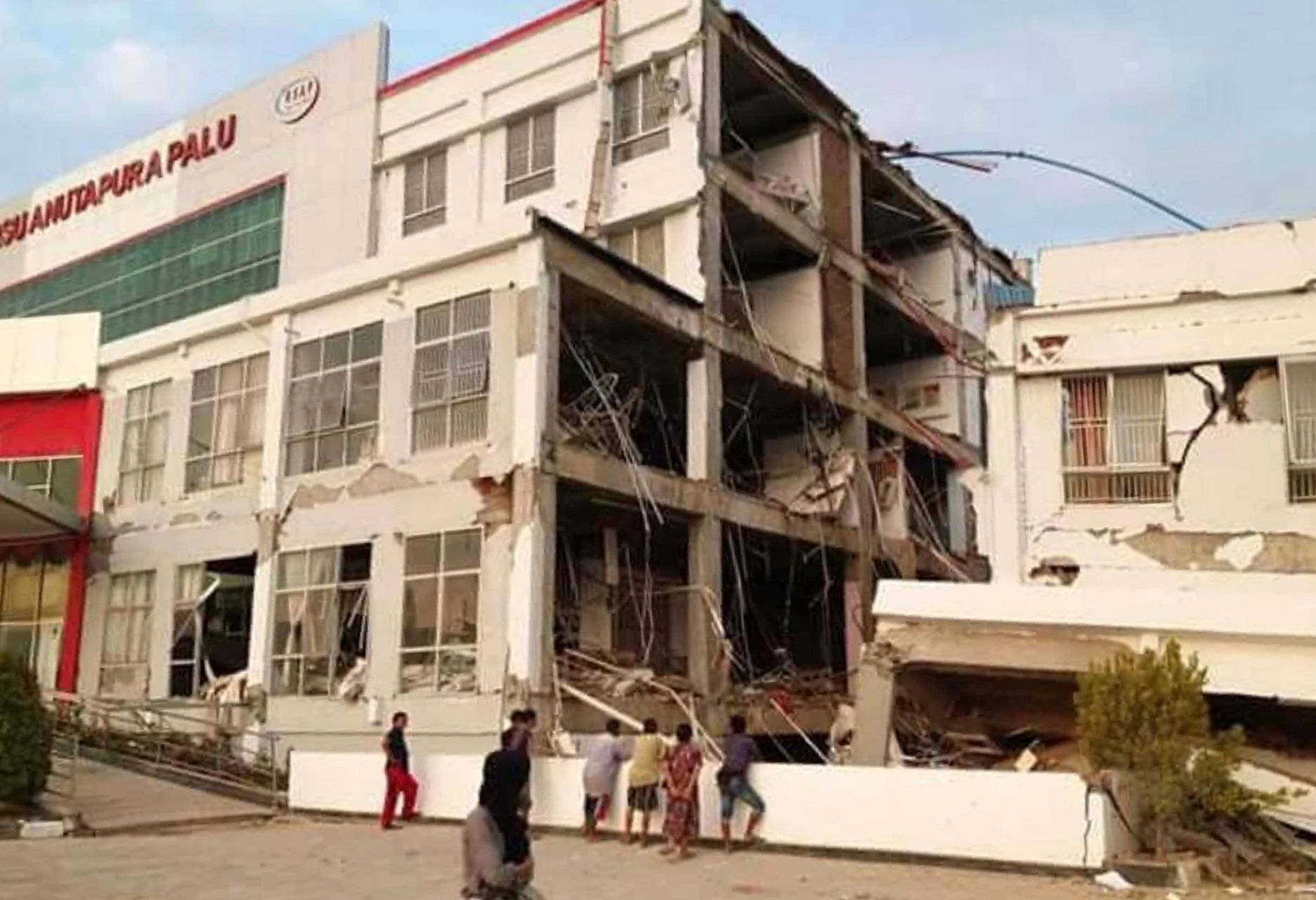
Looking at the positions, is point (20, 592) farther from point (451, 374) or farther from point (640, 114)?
point (640, 114)

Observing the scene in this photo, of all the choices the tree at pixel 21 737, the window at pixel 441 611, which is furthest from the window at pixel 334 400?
the tree at pixel 21 737

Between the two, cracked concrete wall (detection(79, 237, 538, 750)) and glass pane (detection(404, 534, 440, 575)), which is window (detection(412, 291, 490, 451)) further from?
glass pane (detection(404, 534, 440, 575))

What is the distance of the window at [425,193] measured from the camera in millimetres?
30547

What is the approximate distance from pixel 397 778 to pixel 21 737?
177 inches

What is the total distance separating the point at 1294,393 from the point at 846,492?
41.0 feet

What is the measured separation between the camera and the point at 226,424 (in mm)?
24719

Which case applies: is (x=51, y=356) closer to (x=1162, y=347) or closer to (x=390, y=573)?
(x=390, y=573)

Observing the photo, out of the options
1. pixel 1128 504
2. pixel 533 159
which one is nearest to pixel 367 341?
pixel 533 159

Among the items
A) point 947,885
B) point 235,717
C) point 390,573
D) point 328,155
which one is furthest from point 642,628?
point 328,155

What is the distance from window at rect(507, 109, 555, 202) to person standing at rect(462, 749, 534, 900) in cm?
2147

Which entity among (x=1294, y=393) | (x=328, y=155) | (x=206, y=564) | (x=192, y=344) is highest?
(x=328, y=155)

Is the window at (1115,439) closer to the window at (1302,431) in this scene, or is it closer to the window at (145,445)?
the window at (1302,431)

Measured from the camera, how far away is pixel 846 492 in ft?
93.0

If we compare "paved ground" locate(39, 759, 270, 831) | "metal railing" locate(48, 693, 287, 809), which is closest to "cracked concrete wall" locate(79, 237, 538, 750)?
"metal railing" locate(48, 693, 287, 809)
